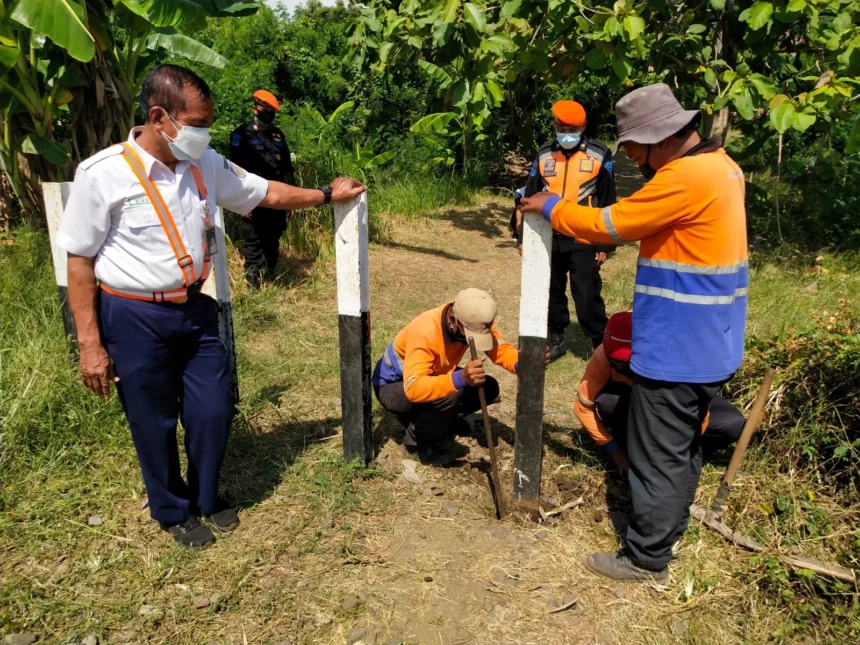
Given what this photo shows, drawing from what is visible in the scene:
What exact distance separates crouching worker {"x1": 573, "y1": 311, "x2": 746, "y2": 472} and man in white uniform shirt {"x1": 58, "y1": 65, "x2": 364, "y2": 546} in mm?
1492

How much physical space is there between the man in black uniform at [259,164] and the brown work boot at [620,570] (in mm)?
4453

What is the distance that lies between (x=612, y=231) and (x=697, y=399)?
787 mm

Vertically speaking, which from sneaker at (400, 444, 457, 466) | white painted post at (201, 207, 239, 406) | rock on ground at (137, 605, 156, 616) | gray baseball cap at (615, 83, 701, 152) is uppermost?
gray baseball cap at (615, 83, 701, 152)

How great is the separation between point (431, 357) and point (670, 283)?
4.32ft

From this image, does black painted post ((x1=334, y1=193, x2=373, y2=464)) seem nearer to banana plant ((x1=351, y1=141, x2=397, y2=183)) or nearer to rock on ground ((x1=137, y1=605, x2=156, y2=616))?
rock on ground ((x1=137, y1=605, x2=156, y2=616))

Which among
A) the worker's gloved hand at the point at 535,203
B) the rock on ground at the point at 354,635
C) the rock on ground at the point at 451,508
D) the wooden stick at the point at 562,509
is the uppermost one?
the worker's gloved hand at the point at 535,203

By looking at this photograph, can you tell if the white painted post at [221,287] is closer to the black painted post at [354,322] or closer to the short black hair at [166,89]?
the black painted post at [354,322]

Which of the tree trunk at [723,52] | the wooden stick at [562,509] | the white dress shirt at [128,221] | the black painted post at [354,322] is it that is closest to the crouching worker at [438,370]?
the black painted post at [354,322]

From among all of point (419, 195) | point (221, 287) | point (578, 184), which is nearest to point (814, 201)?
point (578, 184)

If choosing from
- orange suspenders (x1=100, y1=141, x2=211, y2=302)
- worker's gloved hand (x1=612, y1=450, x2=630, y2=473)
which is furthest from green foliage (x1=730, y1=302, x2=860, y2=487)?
orange suspenders (x1=100, y1=141, x2=211, y2=302)

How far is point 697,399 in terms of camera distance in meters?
2.77

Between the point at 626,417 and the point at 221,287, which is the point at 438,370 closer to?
the point at 626,417

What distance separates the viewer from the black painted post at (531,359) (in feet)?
9.78

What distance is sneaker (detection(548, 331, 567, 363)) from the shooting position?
542 centimetres
